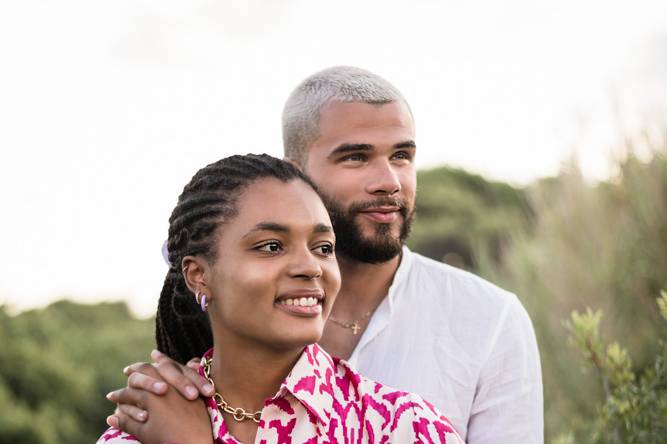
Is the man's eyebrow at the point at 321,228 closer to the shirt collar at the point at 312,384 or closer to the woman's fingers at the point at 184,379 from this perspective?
the shirt collar at the point at 312,384

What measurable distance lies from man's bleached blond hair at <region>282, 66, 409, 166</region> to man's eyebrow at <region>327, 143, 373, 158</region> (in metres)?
0.15

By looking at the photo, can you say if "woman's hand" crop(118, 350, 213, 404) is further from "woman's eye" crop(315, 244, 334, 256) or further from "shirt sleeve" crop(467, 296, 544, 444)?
"shirt sleeve" crop(467, 296, 544, 444)

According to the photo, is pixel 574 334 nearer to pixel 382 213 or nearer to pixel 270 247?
pixel 382 213

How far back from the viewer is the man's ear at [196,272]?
7.97 ft

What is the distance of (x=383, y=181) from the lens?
3.20m

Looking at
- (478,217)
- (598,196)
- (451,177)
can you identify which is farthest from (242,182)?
(451,177)

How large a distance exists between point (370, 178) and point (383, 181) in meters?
0.06

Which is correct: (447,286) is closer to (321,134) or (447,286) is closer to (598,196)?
(321,134)

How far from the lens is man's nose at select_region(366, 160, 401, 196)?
3.20 m

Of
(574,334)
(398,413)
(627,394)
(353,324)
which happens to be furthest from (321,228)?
(574,334)

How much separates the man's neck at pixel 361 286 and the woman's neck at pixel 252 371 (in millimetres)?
1065

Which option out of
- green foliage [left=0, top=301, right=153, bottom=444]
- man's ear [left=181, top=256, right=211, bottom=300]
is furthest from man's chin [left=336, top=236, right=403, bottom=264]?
green foliage [left=0, top=301, right=153, bottom=444]

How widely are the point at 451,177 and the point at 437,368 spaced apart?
16463 mm

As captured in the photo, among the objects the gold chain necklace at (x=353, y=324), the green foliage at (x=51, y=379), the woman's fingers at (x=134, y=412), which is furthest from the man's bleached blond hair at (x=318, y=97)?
the green foliage at (x=51, y=379)
